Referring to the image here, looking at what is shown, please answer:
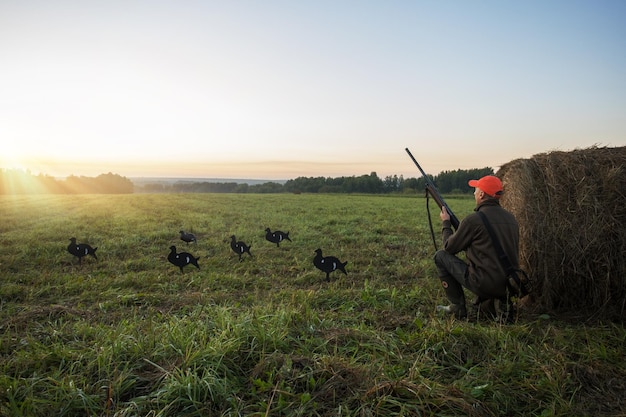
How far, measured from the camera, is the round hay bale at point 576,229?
5.35 metres

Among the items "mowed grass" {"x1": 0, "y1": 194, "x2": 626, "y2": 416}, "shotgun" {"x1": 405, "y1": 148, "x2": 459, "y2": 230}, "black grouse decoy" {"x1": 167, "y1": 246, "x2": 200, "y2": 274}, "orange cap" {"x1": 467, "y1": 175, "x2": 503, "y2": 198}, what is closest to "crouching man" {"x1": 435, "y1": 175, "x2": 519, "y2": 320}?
"orange cap" {"x1": 467, "y1": 175, "x2": 503, "y2": 198}

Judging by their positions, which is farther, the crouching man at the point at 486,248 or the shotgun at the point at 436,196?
the shotgun at the point at 436,196

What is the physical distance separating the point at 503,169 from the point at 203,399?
247 inches

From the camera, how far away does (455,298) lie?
5.74m

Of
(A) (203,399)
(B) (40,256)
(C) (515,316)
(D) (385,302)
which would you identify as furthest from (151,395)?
(B) (40,256)

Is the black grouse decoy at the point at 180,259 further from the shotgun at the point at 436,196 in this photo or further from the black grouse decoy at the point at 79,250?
the shotgun at the point at 436,196

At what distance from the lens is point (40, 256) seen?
9797mm

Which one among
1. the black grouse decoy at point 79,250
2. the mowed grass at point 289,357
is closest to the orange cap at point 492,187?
the mowed grass at point 289,357

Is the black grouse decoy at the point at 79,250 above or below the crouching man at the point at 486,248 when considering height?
below

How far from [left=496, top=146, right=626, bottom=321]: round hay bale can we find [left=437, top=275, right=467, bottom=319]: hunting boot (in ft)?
4.22

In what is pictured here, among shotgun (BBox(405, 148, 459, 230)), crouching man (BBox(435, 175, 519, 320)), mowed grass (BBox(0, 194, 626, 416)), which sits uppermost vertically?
shotgun (BBox(405, 148, 459, 230))

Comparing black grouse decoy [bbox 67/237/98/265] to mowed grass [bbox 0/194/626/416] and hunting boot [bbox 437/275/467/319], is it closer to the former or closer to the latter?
mowed grass [bbox 0/194/626/416]

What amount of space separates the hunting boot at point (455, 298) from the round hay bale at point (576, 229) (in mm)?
1287

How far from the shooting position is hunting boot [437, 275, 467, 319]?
5.66 m
